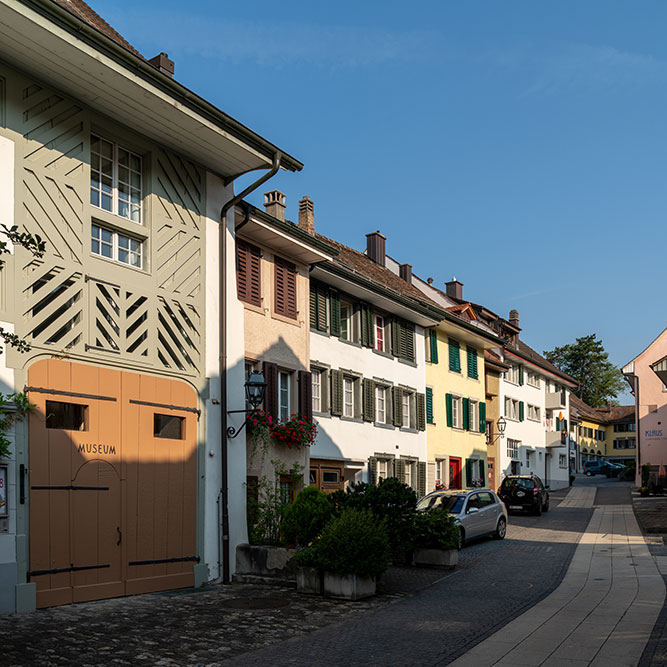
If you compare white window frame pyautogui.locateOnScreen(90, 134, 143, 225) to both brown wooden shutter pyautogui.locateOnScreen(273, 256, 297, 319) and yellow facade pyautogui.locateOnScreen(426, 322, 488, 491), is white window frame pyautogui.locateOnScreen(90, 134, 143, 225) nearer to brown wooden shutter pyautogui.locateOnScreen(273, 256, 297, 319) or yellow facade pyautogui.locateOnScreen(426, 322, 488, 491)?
brown wooden shutter pyautogui.locateOnScreen(273, 256, 297, 319)

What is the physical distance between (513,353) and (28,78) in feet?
117

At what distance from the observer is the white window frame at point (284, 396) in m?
19.6

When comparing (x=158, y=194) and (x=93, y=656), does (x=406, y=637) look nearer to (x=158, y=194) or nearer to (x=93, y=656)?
(x=93, y=656)

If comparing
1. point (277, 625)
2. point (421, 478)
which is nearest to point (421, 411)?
point (421, 478)

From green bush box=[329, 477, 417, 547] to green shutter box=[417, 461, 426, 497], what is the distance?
1331cm

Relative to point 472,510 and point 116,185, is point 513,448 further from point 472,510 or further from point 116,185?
point 116,185

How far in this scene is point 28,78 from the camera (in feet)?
41.9

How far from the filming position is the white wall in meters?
23.2

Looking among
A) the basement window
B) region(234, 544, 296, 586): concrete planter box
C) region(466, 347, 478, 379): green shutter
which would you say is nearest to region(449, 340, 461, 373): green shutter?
region(466, 347, 478, 379): green shutter

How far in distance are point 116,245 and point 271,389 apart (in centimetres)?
583

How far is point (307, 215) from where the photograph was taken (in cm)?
2728

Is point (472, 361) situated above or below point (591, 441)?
above

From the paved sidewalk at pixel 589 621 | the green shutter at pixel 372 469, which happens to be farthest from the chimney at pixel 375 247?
the paved sidewalk at pixel 589 621

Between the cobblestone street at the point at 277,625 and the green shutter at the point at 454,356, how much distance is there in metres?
17.7
